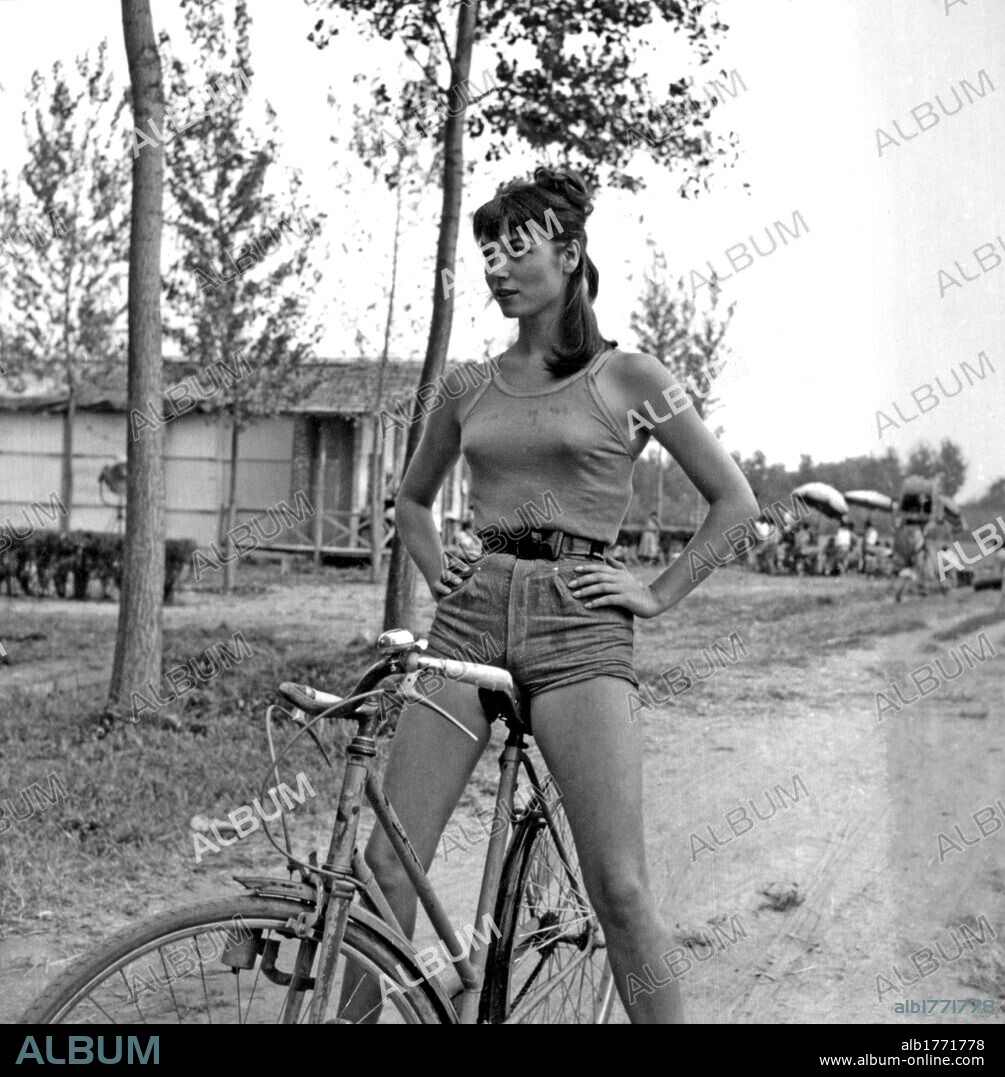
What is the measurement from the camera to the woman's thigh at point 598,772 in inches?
94.0

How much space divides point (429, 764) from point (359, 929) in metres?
0.40

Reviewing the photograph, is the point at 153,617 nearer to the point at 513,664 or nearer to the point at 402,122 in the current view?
the point at 402,122

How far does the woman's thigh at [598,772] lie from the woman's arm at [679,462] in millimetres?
176

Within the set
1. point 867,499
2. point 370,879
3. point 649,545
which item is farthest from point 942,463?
point 649,545

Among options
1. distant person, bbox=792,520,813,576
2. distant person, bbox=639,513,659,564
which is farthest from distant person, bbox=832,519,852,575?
distant person, bbox=639,513,659,564

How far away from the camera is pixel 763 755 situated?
23.5 ft

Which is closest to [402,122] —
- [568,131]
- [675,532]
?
[568,131]

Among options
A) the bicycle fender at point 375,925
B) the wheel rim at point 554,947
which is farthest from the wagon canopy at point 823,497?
the bicycle fender at point 375,925

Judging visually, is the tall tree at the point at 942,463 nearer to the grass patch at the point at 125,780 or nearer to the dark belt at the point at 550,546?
the grass patch at the point at 125,780

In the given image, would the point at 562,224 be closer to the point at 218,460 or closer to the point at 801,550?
the point at 801,550

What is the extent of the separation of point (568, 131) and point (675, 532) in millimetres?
17344

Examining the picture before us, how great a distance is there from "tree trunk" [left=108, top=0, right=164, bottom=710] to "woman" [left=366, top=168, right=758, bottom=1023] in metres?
4.76

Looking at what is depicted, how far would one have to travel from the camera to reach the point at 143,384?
7105mm

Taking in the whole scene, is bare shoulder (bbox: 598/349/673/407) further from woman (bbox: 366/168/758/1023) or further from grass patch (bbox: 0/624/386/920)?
grass patch (bbox: 0/624/386/920)
